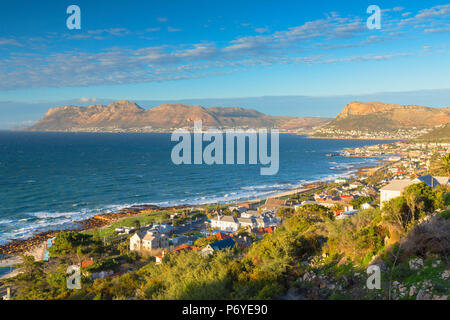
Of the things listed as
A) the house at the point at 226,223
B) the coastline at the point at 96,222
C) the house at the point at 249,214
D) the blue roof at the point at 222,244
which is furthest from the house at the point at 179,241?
the coastline at the point at 96,222

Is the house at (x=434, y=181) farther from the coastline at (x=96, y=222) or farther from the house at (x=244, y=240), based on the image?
the coastline at (x=96, y=222)

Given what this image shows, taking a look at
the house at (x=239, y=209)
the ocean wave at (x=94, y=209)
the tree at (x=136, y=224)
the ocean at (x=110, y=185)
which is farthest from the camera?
the house at (x=239, y=209)

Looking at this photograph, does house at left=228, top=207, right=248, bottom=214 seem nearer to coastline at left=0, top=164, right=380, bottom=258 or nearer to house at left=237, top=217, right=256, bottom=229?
house at left=237, top=217, right=256, bottom=229

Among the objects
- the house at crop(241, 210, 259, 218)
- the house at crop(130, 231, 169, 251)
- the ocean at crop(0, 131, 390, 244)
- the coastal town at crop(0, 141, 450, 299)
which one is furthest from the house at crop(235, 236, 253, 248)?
the ocean at crop(0, 131, 390, 244)

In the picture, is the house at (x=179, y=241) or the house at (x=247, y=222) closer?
the house at (x=179, y=241)

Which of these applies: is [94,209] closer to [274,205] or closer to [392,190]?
[274,205]

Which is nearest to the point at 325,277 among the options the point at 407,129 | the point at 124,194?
the point at 124,194

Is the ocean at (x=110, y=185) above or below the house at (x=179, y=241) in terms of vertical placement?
above

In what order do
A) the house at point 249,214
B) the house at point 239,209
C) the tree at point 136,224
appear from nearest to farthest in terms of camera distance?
the tree at point 136,224 < the house at point 249,214 < the house at point 239,209
